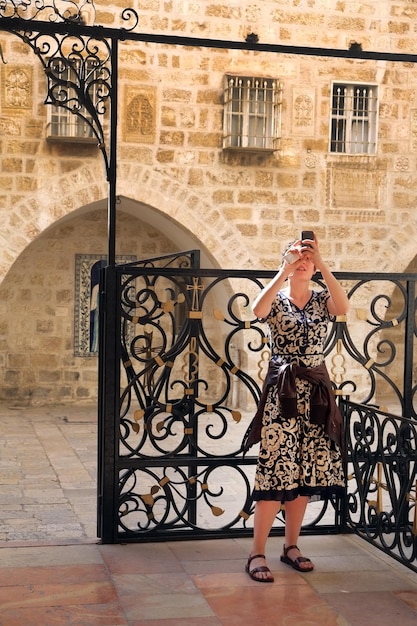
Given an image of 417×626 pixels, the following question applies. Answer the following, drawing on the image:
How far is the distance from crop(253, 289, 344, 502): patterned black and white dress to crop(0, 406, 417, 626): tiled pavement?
0.42m

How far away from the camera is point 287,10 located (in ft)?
35.7

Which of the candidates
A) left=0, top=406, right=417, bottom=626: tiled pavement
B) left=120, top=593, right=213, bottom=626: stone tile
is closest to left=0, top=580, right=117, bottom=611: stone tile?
left=0, top=406, right=417, bottom=626: tiled pavement

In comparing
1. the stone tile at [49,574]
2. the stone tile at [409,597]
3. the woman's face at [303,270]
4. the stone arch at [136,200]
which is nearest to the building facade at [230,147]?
the stone arch at [136,200]

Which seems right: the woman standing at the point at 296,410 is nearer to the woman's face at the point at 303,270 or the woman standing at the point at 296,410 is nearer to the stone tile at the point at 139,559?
the woman's face at the point at 303,270

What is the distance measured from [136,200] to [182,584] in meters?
6.95

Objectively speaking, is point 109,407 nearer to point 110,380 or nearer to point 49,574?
point 110,380

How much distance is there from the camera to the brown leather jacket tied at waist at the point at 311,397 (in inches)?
166

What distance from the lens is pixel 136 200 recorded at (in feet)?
34.7

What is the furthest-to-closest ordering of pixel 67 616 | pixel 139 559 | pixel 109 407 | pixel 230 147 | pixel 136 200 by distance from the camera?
pixel 230 147
pixel 136 200
pixel 109 407
pixel 139 559
pixel 67 616

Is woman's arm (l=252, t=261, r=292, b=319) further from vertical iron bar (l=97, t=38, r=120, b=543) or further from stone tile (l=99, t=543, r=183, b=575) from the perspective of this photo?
stone tile (l=99, t=543, r=183, b=575)


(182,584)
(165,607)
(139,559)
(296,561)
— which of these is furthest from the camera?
(139,559)

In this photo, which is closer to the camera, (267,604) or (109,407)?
(267,604)

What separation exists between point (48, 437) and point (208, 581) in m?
5.31

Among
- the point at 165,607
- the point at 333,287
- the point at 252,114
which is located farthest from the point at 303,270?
the point at 252,114
